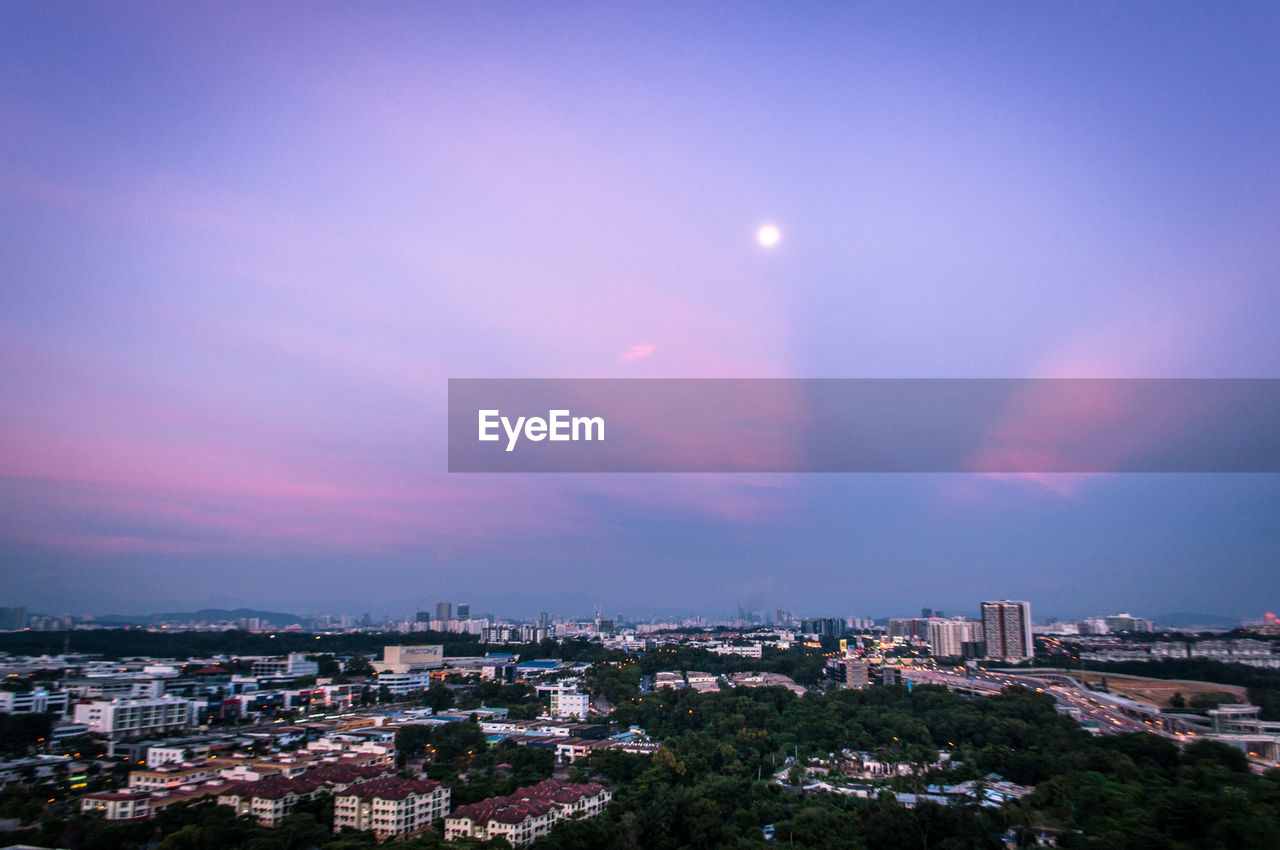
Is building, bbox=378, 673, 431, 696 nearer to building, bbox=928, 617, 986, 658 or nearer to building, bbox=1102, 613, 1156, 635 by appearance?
building, bbox=928, 617, 986, 658

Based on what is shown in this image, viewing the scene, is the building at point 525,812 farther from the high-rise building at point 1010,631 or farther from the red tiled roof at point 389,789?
the high-rise building at point 1010,631

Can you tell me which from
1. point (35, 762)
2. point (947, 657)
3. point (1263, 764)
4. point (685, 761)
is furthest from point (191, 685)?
point (947, 657)

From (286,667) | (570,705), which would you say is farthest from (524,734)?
(286,667)

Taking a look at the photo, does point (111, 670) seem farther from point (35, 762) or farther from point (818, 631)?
point (818, 631)

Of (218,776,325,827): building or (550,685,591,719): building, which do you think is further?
(550,685,591,719): building

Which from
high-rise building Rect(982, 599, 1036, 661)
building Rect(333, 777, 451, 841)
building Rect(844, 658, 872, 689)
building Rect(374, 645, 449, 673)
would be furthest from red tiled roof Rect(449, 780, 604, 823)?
high-rise building Rect(982, 599, 1036, 661)

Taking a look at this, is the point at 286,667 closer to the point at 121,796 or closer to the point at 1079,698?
the point at 121,796
